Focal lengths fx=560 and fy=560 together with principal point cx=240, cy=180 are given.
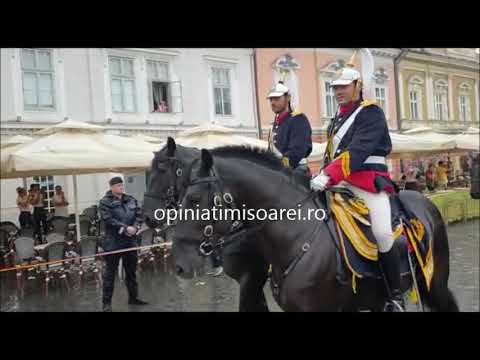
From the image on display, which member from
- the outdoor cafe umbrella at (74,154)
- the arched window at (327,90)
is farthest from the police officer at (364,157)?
the arched window at (327,90)

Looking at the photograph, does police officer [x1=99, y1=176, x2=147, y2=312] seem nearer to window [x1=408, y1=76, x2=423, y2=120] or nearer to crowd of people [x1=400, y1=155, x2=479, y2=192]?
crowd of people [x1=400, y1=155, x2=479, y2=192]

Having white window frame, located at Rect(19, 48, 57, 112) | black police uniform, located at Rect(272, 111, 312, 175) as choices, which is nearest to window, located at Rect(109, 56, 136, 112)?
white window frame, located at Rect(19, 48, 57, 112)

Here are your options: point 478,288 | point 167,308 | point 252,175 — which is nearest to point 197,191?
point 252,175

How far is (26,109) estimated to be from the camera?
1155 centimetres

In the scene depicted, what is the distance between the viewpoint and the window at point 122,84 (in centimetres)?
1291

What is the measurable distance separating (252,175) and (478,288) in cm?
449

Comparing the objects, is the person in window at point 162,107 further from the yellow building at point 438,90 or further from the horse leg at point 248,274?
the horse leg at point 248,274

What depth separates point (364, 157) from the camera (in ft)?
11.2

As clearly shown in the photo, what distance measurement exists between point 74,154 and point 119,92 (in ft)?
17.6

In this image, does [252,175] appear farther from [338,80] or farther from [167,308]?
[167,308]

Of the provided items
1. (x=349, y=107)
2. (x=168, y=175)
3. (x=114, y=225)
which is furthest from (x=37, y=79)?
(x=349, y=107)

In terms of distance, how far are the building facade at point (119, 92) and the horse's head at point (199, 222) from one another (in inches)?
339

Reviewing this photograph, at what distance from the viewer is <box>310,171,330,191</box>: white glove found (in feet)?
11.0

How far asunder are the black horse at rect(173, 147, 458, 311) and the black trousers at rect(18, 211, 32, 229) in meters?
7.47
